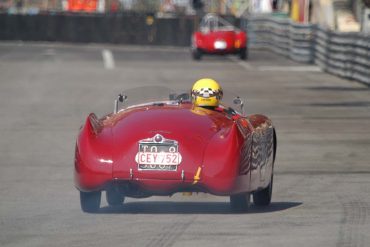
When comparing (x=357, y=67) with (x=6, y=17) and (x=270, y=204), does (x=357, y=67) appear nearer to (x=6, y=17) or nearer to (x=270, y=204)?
(x=270, y=204)

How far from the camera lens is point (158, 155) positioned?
33.2 ft

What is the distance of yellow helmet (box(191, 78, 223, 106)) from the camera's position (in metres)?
11.2

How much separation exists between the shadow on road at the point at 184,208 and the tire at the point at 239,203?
61mm

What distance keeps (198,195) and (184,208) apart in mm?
1405

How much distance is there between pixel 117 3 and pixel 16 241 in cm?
8093

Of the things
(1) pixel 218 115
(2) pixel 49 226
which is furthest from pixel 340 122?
(2) pixel 49 226

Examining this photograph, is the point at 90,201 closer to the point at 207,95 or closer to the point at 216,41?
the point at 207,95

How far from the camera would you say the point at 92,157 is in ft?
33.7

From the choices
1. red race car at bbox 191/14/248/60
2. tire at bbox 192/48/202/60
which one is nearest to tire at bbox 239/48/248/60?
red race car at bbox 191/14/248/60

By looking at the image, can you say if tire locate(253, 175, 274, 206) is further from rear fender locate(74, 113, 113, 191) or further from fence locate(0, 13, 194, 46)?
fence locate(0, 13, 194, 46)

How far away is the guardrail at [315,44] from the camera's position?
3225cm

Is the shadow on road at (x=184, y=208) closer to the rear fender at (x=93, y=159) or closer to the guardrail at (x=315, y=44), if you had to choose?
the rear fender at (x=93, y=159)

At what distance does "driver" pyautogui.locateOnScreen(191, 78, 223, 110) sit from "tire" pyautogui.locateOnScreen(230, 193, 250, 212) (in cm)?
A: 103

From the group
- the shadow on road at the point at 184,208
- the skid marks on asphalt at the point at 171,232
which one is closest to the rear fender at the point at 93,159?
the shadow on road at the point at 184,208
